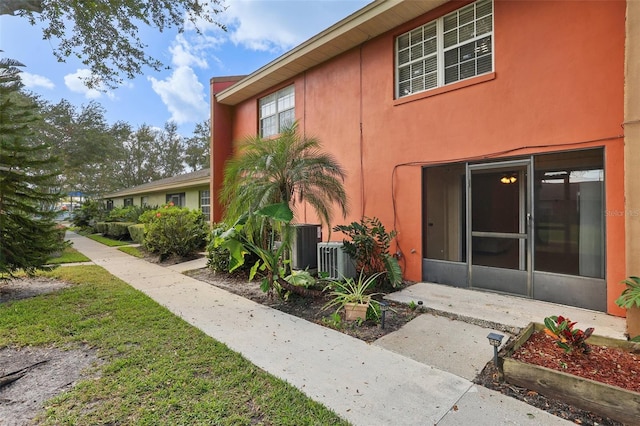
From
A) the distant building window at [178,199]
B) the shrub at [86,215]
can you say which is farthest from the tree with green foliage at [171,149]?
the distant building window at [178,199]

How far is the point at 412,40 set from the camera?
6.69m

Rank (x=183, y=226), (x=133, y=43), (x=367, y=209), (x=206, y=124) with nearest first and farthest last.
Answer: (x=133, y=43)
(x=367, y=209)
(x=183, y=226)
(x=206, y=124)

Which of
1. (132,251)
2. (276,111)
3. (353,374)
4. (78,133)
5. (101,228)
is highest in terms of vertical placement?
(78,133)

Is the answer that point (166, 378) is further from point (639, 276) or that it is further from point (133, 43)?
point (133, 43)

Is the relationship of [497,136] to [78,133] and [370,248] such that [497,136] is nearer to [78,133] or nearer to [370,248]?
[370,248]

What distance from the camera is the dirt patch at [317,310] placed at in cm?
417

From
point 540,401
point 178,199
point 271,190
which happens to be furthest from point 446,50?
point 178,199

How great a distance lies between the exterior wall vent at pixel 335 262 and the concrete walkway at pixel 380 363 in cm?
125

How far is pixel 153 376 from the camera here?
298cm

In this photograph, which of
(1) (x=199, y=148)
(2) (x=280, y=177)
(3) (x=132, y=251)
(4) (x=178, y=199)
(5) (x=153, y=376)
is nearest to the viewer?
(5) (x=153, y=376)

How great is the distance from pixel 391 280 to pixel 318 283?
145 centimetres

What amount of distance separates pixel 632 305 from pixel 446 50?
5.17 m

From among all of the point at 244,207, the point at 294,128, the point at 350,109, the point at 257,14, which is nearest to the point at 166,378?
the point at 244,207

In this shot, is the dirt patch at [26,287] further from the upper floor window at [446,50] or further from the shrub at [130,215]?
the shrub at [130,215]
